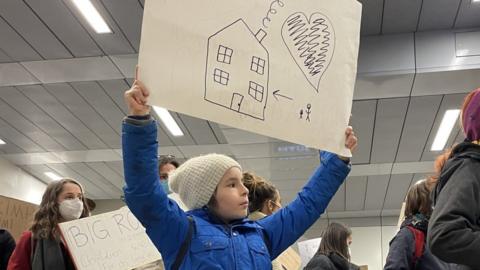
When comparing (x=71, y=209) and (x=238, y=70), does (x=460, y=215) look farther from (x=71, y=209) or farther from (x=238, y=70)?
(x=71, y=209)

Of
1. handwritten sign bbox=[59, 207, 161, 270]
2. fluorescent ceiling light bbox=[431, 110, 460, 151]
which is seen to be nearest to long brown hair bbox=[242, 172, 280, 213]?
handwritten sign bbox=[59, 207, 161, 270]

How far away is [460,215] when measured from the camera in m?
1.42

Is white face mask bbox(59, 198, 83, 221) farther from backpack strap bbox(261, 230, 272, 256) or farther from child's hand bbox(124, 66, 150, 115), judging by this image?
child's hand bbox(124, 66, 150, 115)

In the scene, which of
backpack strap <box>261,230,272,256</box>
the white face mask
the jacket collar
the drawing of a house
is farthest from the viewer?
the white face mask

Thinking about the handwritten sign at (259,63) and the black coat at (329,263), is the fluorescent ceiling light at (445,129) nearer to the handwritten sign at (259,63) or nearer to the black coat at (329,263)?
the black coat at (329,263)

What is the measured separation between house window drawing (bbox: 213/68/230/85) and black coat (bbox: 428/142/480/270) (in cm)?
67

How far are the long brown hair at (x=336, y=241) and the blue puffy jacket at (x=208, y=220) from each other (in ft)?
6.00

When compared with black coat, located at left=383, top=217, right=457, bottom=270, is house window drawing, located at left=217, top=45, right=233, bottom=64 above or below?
above

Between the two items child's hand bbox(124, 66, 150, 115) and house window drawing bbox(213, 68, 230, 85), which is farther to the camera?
house window drawing bbox(213, 68, 230, 85)

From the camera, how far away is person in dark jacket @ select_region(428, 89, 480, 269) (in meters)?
1.39

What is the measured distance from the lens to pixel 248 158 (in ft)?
28.4

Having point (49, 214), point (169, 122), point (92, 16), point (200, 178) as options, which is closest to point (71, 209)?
point (49, 214)

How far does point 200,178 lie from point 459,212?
708 mm

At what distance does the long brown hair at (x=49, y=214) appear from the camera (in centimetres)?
Answer: 255
